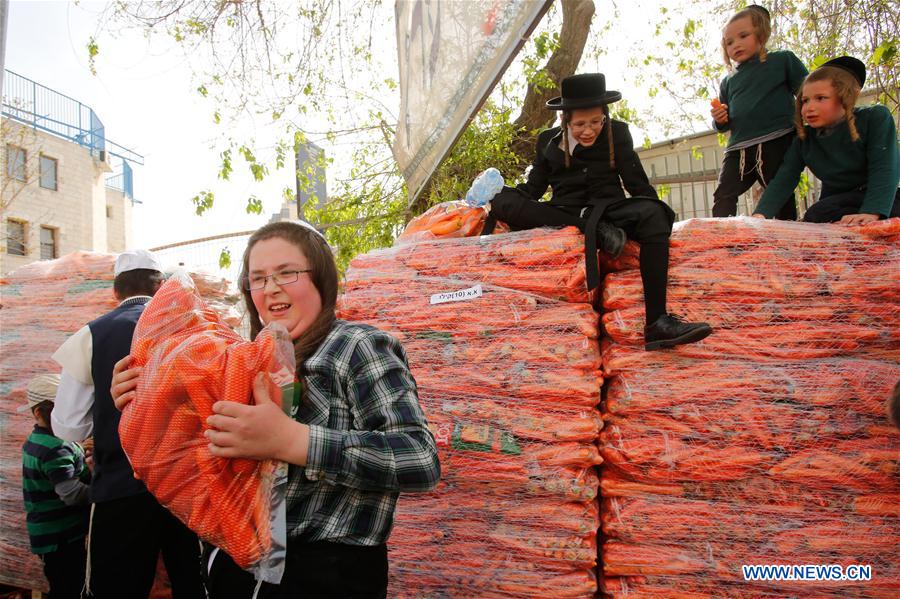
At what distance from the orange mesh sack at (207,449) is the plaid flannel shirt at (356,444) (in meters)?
0.11

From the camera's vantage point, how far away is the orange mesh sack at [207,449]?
1005mm

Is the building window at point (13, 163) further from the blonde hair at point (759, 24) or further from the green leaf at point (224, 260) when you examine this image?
the blonde hair at point (759, 24)

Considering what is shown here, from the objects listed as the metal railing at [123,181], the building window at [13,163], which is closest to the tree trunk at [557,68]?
the building window at [13,163]

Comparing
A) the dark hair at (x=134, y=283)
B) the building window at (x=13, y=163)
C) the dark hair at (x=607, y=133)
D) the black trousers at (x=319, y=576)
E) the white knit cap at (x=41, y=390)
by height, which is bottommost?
the black trousers at (x=319, y=576)

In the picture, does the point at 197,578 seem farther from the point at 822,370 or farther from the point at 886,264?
the point at 886,264

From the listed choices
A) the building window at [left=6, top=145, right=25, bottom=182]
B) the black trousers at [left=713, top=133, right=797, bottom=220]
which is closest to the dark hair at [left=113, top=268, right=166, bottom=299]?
the black trousers at [left=713, top=133, right=797, bottom=220]

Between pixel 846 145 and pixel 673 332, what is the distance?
1276mm

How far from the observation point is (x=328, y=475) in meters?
1.10

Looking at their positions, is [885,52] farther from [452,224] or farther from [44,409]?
[44,409]

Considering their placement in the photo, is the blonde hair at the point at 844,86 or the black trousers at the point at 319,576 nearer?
the black trousers at the point at 319,576

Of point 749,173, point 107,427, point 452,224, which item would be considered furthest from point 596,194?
point 107,427

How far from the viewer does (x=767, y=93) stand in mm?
2953

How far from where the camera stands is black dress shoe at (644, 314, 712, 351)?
2121 millimetres

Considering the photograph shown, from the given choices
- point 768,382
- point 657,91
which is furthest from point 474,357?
point 657,91
